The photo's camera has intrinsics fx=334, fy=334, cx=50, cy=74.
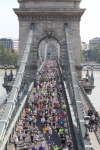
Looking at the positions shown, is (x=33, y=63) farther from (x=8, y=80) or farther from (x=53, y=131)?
(x=53, y=131)

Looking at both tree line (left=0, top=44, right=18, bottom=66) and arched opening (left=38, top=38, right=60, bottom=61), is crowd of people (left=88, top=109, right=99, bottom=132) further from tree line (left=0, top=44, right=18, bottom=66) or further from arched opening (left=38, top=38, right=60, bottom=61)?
tree line (left=0, top=44, right=18, bottom=66)

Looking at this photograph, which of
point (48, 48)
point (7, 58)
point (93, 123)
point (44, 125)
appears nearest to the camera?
point (93, 123)

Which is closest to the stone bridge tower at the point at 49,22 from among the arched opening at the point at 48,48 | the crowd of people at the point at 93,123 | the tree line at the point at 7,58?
the crowd of people at the point at 93,123

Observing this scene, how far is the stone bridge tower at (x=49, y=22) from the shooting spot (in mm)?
51281

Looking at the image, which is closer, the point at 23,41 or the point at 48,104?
the point at 48,104

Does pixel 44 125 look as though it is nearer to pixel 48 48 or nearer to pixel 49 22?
pixel 49 22

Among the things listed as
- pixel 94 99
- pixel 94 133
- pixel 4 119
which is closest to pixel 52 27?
pixel 94 99

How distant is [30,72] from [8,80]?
369cm

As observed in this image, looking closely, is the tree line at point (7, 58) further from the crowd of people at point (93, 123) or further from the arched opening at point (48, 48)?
the crowd of people at point (93, 123)

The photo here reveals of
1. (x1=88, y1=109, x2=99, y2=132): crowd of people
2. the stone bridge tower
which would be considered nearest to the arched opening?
the stone bridge tower

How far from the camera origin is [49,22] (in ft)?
169

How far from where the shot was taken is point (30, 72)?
52281 millimetres

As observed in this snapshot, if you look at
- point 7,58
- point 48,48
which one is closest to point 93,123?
point 7,58

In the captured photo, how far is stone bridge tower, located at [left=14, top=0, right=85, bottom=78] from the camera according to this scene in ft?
168
